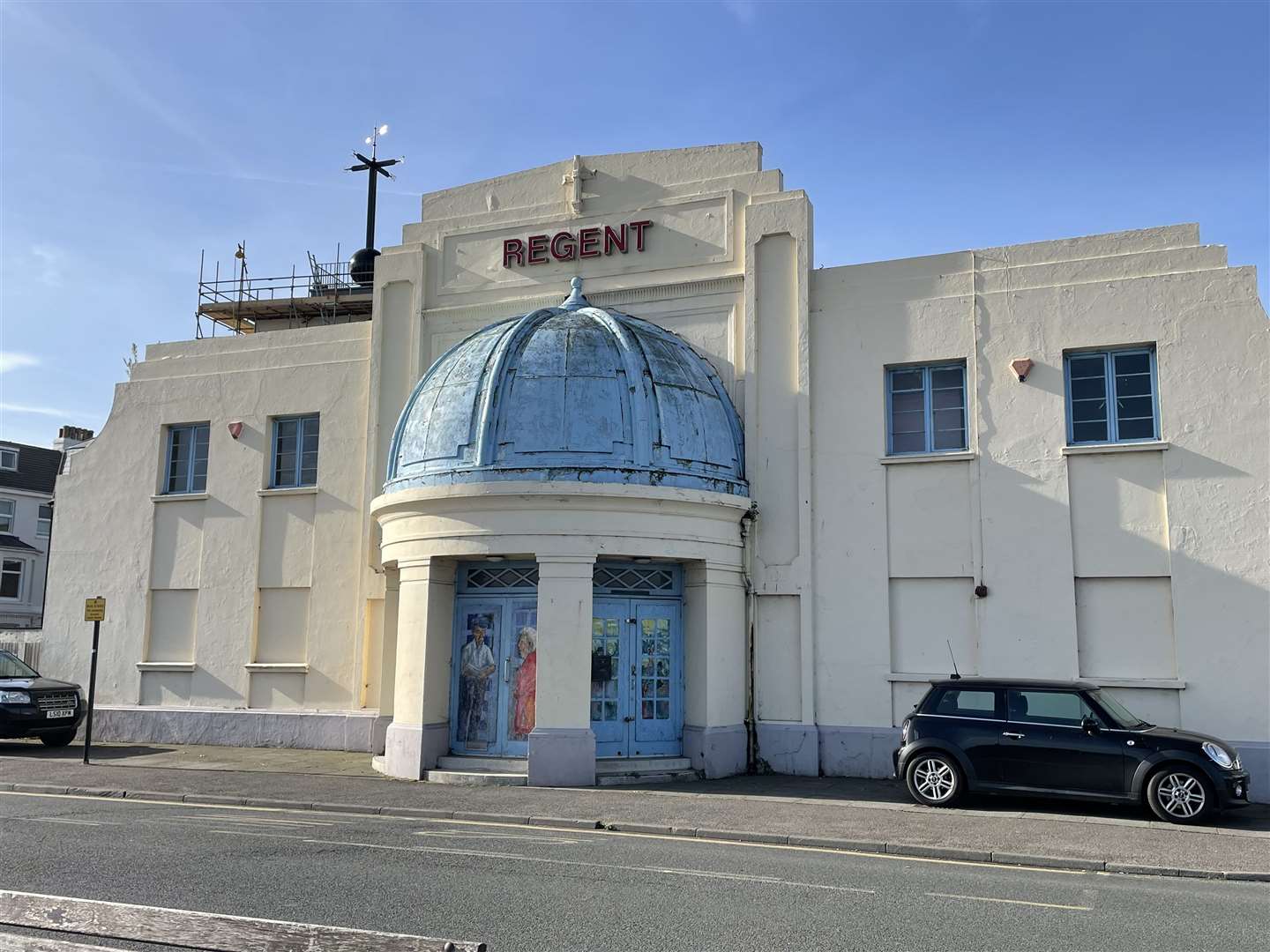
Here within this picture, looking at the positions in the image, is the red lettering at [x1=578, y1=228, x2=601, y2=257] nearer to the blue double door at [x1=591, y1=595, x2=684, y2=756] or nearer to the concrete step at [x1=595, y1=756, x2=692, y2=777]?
the blue double door at [x1=591, y1=595, x2=684, y2=756]

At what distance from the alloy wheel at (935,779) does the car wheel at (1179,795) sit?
7.25 ft

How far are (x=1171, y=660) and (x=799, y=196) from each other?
9.11m

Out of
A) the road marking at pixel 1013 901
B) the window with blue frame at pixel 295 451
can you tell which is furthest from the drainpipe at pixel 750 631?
the window with blue frame at pixel 295 451

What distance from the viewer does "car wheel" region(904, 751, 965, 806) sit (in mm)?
13602

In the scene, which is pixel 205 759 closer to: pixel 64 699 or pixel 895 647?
pixel 64 699

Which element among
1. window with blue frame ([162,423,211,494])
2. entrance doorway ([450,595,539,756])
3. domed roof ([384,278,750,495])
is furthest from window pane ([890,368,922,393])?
window with blue frame ([162,423,211,494])

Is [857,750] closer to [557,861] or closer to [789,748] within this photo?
[789,748]

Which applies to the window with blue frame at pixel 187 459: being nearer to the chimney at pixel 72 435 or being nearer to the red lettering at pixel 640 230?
the red lettering at pixel 640 230

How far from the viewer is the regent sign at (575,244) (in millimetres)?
19641

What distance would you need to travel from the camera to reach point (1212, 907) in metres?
8.57

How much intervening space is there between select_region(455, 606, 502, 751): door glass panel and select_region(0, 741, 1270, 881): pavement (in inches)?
47.2

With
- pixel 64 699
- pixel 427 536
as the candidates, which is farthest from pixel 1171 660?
pixel 64 699

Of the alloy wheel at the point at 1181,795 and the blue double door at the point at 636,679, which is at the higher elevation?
the blue double door at the point at 636,679

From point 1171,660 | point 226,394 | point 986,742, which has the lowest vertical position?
point 986,742
